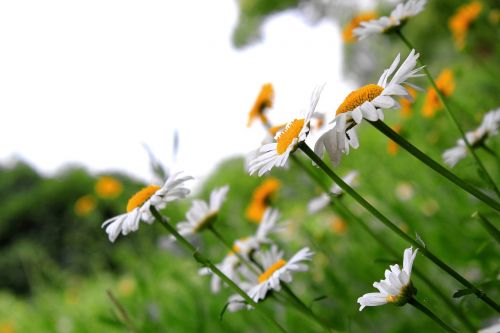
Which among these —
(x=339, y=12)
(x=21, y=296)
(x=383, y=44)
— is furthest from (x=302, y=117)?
(x=339, y=12)

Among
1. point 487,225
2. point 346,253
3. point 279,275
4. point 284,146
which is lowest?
point 346,253

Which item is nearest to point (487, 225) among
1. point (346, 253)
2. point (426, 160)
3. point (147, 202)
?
point (426, 160)

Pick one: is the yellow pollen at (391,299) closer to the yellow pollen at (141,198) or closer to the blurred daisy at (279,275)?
the blurred daisy at (279,275)

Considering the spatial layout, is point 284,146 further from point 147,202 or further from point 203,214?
point 203,214

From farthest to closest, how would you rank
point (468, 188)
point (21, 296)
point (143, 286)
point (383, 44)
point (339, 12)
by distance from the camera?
point (339, 12) → point (383, 44) → point (21, 296) → point (143, 286) → point (468, 188)

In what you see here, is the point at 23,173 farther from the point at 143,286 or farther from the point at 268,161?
the point at 268,161

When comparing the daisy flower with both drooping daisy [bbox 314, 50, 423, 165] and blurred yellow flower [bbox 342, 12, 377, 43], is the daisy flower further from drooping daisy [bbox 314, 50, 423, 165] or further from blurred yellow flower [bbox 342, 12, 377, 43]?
blurred yellow flower [bbox 342, 12, 377, 43]

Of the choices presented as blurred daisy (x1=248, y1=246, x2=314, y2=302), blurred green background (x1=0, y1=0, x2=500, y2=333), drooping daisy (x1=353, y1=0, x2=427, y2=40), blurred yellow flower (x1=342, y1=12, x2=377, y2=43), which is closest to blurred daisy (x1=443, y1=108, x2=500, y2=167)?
blurred green background (x1=0, y1=0, x2=500, y2=333)
